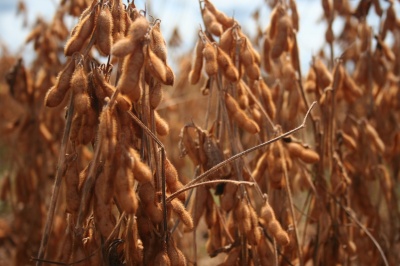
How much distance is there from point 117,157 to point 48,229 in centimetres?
24

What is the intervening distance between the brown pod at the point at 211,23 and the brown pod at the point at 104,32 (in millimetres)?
549

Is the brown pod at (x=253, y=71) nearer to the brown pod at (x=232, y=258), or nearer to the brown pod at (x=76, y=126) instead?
the brown pod at (x=232, y=258)

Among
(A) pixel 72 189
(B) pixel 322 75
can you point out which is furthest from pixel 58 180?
(B) pixel 322 75

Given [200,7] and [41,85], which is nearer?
[200,7]

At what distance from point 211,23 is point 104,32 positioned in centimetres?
59

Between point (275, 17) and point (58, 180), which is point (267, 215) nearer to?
point (58, 180)

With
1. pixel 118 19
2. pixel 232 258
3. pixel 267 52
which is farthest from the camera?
pixel 267 52

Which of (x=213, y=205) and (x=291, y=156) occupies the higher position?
(x=291, y=156)

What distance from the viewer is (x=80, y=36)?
4.17 feet

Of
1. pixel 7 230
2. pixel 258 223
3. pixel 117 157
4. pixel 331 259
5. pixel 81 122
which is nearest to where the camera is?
pixel 117 157

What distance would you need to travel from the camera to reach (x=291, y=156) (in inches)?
73.8

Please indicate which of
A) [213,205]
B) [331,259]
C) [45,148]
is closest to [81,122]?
[213,205]

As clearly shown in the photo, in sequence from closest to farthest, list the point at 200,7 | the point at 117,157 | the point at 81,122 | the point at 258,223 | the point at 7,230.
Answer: the point at 117,157 → the point at 81,122 → the point at 258,223 → the point at 200,7 → the point at 7,230

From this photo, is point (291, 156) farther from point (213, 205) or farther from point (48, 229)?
point (48, 229)
